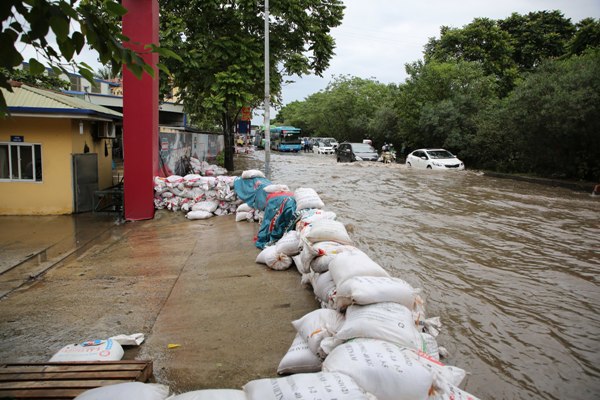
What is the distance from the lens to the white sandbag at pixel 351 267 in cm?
367

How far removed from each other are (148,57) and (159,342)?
7348 mm

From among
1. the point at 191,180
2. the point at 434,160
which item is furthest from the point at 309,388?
the point at 434,160

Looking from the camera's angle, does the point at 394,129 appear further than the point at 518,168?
Yes

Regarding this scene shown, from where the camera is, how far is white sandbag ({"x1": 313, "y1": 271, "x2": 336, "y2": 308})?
4.08m

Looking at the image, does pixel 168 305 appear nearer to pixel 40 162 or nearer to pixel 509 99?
pixel 40 162

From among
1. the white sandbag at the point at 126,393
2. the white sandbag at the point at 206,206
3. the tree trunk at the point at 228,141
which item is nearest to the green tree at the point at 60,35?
the white sandbag at the point at 126,393

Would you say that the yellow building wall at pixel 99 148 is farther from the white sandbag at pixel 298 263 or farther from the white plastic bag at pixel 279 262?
the white sandbag at pixel 298 263

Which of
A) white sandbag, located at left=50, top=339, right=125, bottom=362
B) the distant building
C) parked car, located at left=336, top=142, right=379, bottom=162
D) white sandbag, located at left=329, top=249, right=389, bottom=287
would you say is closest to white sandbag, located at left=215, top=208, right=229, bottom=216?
the distant building

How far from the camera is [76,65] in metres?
2.53

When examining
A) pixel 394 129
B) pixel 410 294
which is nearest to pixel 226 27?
pixel 410 294

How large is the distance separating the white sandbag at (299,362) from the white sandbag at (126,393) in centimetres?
114

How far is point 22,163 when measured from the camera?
34.0ft

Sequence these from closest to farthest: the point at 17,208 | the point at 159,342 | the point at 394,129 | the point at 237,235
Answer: the point at 159,342 → the point at 237,235 → the point at 17,208 → the point at 394,129

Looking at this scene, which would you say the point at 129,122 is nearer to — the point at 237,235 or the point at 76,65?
the point at 237,235
